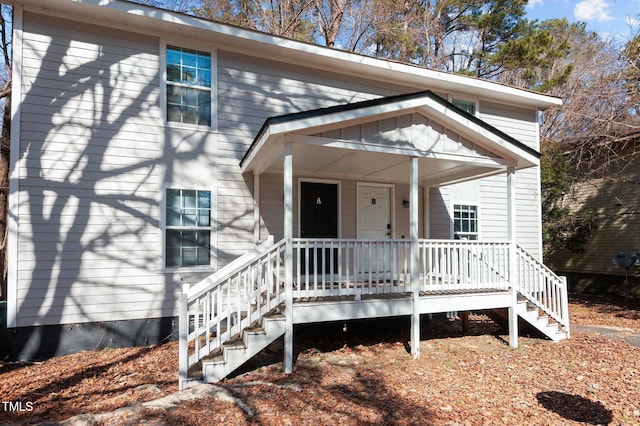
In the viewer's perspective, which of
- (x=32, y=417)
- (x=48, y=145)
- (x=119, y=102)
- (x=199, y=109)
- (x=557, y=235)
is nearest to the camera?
(x=32, y=417)

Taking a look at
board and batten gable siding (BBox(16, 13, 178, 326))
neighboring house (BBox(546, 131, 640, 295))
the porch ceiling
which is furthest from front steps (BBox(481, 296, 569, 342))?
neighboring house (BBox(546, 131, 640, 295))

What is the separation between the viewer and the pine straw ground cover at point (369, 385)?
3729 mm

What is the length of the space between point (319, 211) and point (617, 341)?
595 centimetres

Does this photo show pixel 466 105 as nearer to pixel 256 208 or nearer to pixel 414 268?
pixel 414 268

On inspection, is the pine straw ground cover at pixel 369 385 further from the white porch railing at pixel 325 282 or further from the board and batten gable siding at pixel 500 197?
the board and batten gable siding at pixel 500 197

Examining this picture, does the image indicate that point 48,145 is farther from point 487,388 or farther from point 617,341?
point 617,341

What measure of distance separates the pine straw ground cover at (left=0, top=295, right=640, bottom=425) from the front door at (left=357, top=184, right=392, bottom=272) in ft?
7.22

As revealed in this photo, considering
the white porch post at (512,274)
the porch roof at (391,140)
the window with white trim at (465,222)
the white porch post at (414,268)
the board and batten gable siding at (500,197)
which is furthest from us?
the window with white trim at (465,222)

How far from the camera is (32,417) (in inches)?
149

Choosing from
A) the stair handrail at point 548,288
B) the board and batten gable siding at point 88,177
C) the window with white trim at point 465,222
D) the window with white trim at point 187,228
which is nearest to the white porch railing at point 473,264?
the stair handrail at point 548,288

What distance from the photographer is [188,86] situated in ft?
22.2

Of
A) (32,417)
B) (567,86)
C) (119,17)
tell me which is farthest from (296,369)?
(567,86)

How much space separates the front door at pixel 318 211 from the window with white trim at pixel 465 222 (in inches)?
126

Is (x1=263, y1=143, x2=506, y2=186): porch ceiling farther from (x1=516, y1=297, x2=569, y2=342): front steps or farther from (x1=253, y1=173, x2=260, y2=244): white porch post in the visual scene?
(x1=516, y1=297, x2=569, y2=342): front steps
